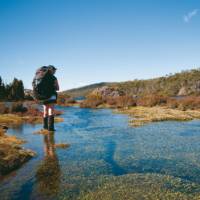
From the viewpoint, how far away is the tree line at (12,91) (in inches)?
3812

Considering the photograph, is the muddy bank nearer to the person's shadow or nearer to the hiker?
the person's shadow

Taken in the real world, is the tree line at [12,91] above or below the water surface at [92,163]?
above

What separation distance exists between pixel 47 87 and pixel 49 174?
8818 mm

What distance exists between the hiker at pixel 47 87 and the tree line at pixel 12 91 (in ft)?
269

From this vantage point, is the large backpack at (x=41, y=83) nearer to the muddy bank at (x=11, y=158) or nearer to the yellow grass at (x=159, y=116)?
the muddy bank at (x=11, y=158)

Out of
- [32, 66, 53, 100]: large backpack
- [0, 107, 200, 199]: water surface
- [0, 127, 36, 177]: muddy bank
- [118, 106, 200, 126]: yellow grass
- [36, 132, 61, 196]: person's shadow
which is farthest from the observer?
[118, 106, 200, 126]: yellow grass

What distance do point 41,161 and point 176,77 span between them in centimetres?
19685

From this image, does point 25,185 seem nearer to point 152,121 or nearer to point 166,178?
point 166,178

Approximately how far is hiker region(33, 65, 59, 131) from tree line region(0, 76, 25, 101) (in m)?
81.9

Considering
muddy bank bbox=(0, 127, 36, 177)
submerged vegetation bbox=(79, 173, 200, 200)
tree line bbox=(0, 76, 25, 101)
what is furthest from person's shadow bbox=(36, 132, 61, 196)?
tree line bbox=(0, 76, 25, 101)

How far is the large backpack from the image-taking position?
16.9 meters

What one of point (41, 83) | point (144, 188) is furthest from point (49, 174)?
point (41, 83)

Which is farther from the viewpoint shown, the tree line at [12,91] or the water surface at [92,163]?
the tree line at [12,91]

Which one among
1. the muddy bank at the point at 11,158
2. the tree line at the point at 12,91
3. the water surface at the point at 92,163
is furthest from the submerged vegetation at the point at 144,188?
the tree line at the point at 12,91
